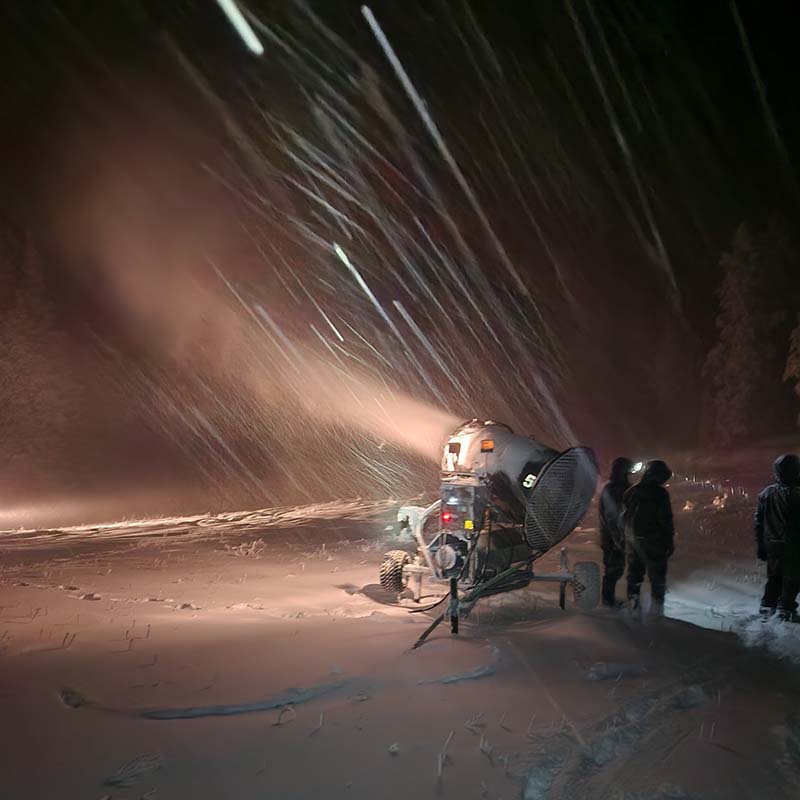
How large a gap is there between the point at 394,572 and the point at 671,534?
11.5ft

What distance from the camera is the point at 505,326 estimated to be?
62.7 meters

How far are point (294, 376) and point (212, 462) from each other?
9.58 meters

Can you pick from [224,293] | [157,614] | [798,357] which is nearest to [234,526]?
[157,614]

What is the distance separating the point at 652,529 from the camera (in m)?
8.63

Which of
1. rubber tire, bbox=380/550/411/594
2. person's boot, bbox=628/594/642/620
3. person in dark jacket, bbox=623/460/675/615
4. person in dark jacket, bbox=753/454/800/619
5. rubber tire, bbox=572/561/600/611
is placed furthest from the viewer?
rubber tire, bbox=380/550/411/594

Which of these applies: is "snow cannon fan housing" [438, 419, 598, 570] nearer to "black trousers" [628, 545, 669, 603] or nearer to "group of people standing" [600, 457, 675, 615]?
"group of people standing" [600, 457, 675, 615]

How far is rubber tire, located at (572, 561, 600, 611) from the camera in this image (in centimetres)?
904

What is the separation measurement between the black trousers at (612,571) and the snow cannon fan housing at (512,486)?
2.31 ft

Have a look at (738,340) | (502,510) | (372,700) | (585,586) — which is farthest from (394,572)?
(738,340)

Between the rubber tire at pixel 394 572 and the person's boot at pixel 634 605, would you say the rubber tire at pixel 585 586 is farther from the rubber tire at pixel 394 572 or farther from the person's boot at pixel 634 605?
the rubber tire at pixel 394 572

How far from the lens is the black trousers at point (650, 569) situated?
8617 millimetres

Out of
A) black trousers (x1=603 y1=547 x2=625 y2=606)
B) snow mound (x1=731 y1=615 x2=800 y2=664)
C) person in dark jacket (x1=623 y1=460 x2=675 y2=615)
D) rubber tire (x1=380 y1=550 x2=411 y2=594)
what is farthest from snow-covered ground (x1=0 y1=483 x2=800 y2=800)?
person in dark jacket (x1=623 y1=460 x2=675 y2=615)

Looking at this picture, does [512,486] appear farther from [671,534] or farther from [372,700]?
[372,700]

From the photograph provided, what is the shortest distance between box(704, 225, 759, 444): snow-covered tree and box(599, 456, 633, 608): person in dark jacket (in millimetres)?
26711
